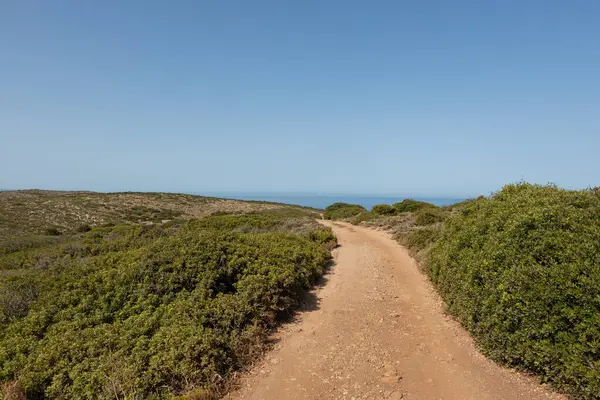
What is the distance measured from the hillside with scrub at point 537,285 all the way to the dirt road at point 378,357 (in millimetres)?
455

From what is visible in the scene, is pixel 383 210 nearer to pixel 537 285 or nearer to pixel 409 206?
pixel 409 206

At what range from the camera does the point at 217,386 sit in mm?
5668

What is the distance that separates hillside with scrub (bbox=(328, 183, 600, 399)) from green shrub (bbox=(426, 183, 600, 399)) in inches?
0.5

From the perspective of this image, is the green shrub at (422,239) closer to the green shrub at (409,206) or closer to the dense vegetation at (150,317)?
the dense vegetation at (150,317)

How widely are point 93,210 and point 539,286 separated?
50037mm

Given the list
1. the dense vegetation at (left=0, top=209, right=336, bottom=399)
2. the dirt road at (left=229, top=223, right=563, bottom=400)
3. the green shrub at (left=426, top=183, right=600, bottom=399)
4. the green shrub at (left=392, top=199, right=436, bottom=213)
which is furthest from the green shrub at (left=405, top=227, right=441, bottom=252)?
the green shrub at (left=392, top=199, right=436, bottom=213)

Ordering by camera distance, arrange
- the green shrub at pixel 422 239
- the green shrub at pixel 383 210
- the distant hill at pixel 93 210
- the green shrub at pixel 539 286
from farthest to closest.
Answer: the distant hill at pixel 93 210 → the green shrub at pixel 383 210 → the green shrub at pixel 422 239 → the green shrub at pixel 539 286

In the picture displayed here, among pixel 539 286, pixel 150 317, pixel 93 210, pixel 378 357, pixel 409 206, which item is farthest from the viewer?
pixel 93 210

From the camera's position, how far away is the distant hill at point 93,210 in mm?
35312

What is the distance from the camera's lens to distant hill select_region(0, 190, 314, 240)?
3531 cm

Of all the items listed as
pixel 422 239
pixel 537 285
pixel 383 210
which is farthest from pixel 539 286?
pixel 383 210

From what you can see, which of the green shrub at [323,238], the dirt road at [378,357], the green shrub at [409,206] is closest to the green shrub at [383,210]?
the green shrub at [409,206]

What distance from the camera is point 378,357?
668 cm

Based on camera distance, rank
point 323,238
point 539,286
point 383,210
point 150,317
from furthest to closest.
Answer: point 383,210, point 323,238, point 150,317, point 539,286
